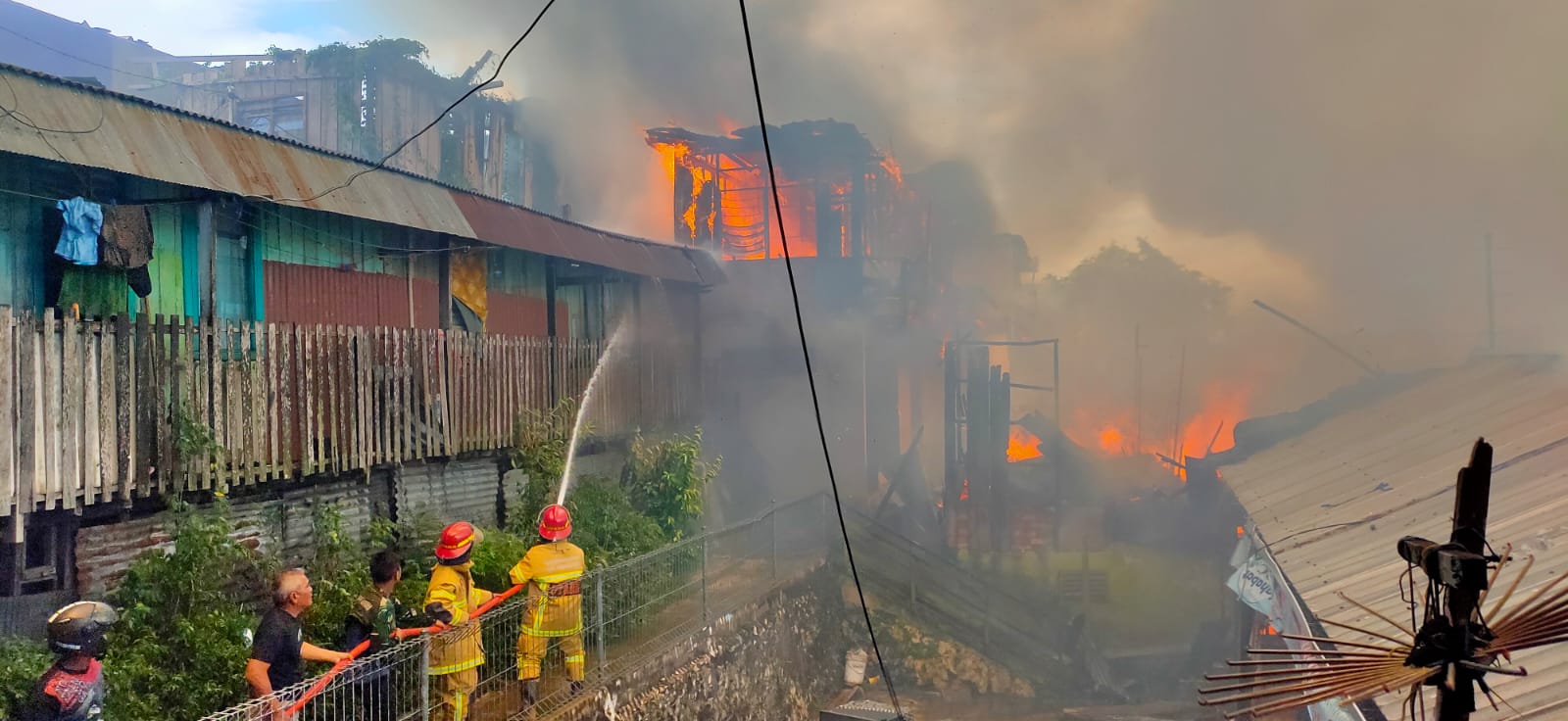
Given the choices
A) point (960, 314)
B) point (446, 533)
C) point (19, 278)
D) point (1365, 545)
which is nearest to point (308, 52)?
point (960, 314)

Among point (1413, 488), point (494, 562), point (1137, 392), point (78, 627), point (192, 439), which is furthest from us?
point (1137, 392)

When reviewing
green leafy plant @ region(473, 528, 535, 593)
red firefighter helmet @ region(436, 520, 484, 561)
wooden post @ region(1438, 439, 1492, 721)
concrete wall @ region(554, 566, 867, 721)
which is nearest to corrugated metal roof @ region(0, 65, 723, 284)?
green leafy plant @ region(473, 528, 535, 593)

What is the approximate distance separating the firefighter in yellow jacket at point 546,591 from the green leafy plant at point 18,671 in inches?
120

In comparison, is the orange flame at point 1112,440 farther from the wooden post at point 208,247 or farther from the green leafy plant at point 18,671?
the green leafy plant at point 18,671

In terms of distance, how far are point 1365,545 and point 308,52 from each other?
3043 centimetres

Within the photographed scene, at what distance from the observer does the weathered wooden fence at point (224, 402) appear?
6281 mm

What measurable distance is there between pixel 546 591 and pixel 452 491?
4.10m

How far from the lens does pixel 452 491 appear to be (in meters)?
11.0

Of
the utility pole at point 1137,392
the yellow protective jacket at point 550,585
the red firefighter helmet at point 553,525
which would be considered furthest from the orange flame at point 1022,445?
the red firefighter helmet at point 553,525

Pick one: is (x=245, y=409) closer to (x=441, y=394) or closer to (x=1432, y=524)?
(x=441, y=394)

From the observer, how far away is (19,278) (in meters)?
7.06

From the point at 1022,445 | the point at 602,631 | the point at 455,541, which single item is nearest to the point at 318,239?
the point at 455,541

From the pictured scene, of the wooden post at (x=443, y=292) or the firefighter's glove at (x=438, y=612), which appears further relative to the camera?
the wooden post at (x=443, y=292)

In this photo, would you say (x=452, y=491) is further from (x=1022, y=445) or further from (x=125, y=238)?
(x=1022, y=445)
